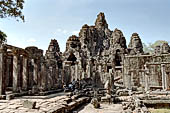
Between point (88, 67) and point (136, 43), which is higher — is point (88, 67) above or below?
below

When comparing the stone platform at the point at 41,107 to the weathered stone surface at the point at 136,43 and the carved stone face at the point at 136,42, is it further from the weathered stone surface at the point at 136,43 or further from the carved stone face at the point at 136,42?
the carved stone face at the point at 136,42

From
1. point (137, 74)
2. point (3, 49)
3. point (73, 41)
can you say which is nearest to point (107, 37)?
point (73, 41)

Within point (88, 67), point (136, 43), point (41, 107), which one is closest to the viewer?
point (41, 107)

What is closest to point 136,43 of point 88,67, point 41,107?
point 88,67

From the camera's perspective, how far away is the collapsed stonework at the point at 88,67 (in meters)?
14.5

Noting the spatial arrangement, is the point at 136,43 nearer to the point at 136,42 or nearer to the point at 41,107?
the point at 136,42

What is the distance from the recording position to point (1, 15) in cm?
1298

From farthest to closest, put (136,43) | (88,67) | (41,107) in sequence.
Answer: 1. (136,43)
2. (88,67)
3. (41,107)

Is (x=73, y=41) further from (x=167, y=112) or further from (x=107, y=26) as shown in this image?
(x=167, y=112)

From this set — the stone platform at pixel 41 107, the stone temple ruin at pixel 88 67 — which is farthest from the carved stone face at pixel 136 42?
the stone platform at pixel 41 107

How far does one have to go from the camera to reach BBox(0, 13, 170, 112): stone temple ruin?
14.1m

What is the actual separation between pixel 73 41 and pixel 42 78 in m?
23.6

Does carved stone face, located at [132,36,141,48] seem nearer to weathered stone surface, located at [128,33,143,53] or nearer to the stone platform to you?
weathered stone surface, located at [128,33,143,53]

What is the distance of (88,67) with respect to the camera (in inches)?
1008
